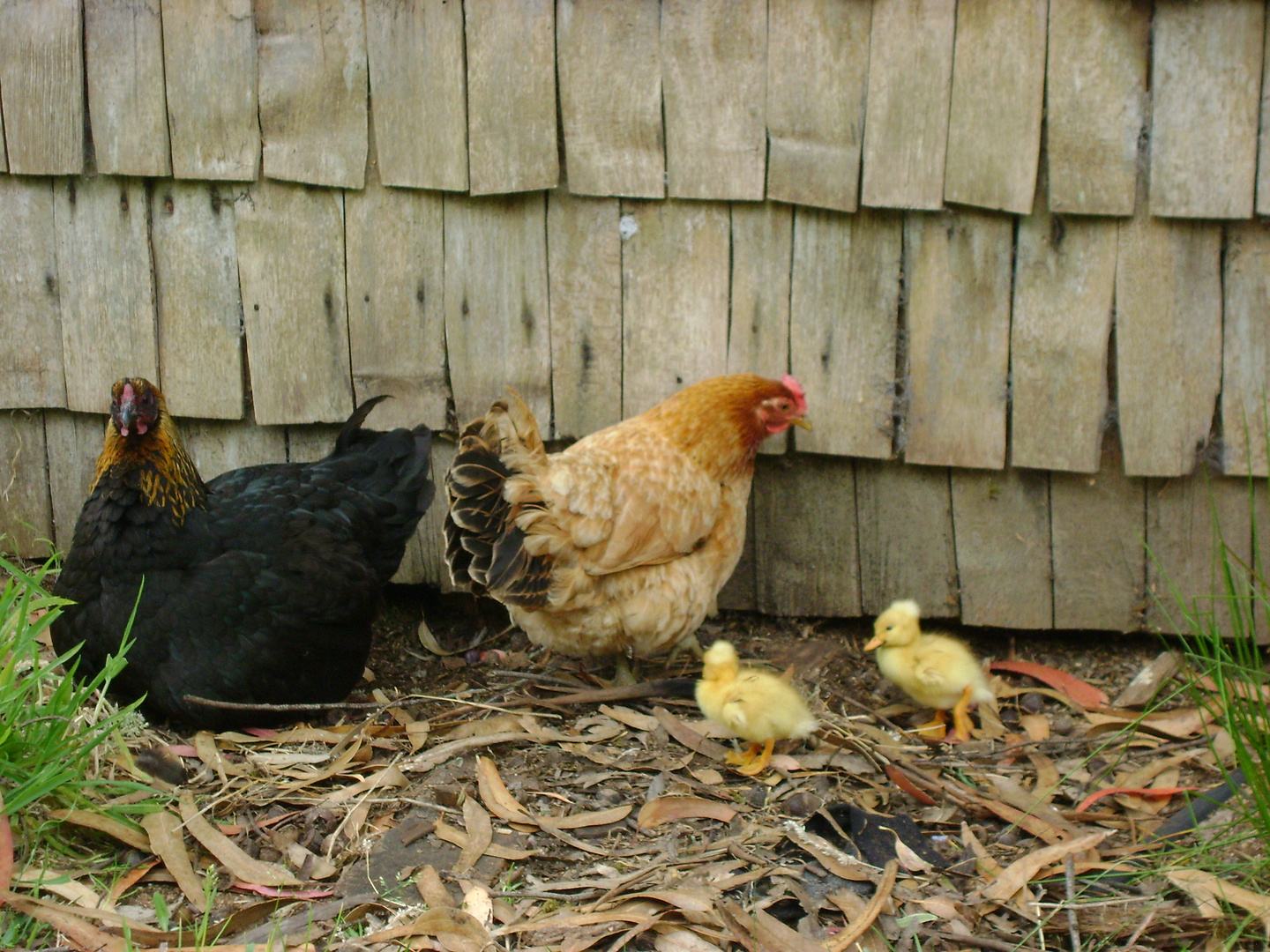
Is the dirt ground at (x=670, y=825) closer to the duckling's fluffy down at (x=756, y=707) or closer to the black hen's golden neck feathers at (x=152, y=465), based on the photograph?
the duckling's fluffy down at (x=756, y=707)

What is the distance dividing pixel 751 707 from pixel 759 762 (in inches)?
8.5

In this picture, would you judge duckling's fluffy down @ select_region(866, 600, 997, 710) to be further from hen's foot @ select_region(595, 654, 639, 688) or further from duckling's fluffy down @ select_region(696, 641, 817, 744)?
hen's foot @ select_region(595, 654, 639, 688)

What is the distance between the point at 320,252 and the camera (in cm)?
377

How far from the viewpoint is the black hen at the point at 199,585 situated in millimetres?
3186

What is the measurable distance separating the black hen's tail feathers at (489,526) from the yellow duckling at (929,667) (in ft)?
3.81

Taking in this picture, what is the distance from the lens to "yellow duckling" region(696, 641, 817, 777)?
2979mm

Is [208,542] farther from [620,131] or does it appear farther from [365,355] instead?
[620,131]

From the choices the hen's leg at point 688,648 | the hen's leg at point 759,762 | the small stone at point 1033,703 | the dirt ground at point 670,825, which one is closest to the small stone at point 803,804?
the dirt ground at point 670,825

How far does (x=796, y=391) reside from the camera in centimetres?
352

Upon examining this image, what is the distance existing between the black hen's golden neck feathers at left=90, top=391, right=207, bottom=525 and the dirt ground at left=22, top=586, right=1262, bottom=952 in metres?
0.74

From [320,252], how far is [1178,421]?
3034 mm

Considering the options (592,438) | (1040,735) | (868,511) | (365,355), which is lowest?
(1040,735)

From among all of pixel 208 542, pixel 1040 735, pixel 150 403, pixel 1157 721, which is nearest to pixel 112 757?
pixel 208 542

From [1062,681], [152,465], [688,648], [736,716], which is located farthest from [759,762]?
[152,465]
